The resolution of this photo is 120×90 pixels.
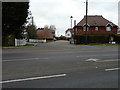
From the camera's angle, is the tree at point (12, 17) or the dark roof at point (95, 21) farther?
the dark roof at point (95, 21)

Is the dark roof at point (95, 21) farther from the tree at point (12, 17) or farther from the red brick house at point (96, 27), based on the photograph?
the tree at point (12, 17)

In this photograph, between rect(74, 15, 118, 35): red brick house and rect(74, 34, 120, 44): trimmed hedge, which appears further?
rect(74, 15, 118, 35): red brick house

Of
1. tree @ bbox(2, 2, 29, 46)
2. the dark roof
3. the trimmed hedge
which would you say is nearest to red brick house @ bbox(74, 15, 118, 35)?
the dark roof

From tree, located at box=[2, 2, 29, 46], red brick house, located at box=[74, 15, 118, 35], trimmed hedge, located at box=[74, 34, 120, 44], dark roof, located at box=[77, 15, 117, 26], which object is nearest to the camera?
tree, located at box=[2, 2, 29, 46]

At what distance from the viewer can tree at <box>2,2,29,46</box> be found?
19.7 m

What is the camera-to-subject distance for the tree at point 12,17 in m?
19.7

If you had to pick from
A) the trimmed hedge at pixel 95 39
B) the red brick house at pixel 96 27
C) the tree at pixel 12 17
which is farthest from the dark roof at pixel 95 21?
the tree at pixel 12 17

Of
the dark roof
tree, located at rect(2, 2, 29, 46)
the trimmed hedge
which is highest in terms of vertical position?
the dark roof

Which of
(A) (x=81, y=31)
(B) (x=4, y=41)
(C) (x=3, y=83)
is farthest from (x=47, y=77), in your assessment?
(A) (x=81, y=31)

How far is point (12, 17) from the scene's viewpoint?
19641 millimetres

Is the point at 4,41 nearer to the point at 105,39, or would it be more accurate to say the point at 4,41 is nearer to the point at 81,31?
the point at 105,39

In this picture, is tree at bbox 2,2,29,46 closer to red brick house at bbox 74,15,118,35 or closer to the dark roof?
red brick house at bbox 74,15,118,35

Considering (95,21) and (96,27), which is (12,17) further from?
(95,21)

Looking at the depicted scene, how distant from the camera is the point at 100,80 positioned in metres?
5.00
